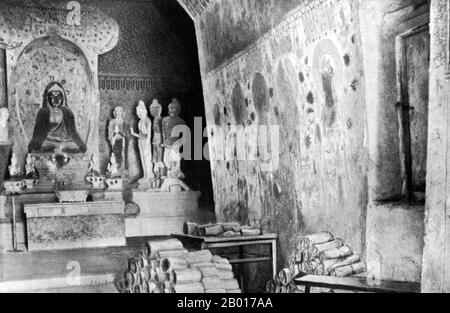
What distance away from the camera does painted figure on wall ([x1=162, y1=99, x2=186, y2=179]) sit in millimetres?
12227

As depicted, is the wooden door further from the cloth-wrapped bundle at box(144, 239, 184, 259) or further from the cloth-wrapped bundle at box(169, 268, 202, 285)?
the cloth-wrapped bundle at box(144, 239, 184, 259)

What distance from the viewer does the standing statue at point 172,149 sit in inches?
479

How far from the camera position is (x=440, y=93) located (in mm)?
4430

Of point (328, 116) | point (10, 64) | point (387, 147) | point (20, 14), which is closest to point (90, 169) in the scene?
point (10, 64)

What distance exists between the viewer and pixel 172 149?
12328 mm

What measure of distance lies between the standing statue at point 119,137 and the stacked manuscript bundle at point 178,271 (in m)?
4.23

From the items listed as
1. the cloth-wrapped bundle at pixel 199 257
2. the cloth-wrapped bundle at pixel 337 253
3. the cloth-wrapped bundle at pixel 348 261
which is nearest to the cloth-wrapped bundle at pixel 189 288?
the cloth-wrapped bundle at pixel 199 257

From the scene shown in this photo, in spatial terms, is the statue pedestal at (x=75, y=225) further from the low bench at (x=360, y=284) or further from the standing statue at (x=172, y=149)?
the low bench at (x=360, y=284)

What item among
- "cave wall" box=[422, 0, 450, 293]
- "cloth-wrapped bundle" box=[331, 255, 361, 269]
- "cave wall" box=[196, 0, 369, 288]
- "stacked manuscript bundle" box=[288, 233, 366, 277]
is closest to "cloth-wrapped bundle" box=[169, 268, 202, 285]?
"stacked manuscript bundle" box=[288, 233, 366, 277]

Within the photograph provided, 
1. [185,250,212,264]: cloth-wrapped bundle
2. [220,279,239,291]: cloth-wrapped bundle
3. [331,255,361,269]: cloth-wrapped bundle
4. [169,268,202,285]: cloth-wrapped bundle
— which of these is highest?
[331,255,361,269]: cloth-wrapped bundle

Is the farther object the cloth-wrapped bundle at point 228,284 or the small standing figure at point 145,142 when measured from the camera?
the small standing figure at point 145,142

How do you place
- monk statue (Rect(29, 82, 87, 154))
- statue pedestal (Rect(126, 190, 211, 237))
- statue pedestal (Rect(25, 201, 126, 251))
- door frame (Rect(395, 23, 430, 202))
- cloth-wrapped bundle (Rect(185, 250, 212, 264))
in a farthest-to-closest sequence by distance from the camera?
1. statue pedestal (Rect(126, 190, 211, 237))
2. monk statue (Rect(29, 82, 87, 154))
3. statue pedestal (Rect(25, 201, 126, 251))
4. cloth-wrapped bundle (Rect(185, 250, 212, 264))
5. door frame (Rect(395, 23, 430, 202))

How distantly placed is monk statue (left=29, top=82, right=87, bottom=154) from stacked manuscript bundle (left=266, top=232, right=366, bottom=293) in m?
6.23
